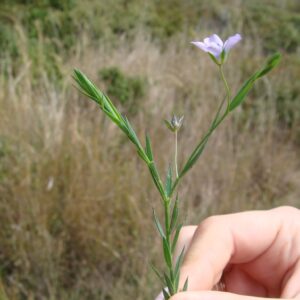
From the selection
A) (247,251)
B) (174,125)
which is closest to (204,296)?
(174,125)

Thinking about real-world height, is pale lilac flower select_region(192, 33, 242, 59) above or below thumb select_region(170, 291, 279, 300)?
above

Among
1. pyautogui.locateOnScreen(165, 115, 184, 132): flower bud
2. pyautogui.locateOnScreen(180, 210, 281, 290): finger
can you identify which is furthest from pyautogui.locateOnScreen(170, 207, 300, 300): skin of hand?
pyautogui.locateOnScreen(165, 115, 184, 132): flower bud

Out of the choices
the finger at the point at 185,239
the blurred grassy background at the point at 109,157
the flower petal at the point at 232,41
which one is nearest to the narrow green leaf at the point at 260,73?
the flower petal at the point at 232,41

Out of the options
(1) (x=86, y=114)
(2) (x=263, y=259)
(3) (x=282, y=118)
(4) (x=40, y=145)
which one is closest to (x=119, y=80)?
(1) (x=86, y=114)

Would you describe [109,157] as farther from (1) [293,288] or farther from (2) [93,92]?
(2) [93,92]

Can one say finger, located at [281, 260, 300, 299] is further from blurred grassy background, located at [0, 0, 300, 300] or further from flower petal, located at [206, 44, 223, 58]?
blurred grassy background, located at [0, 0, 300, 300]

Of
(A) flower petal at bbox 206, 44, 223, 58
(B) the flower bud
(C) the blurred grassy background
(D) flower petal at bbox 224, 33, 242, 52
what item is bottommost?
(C) the blurred grassy background
